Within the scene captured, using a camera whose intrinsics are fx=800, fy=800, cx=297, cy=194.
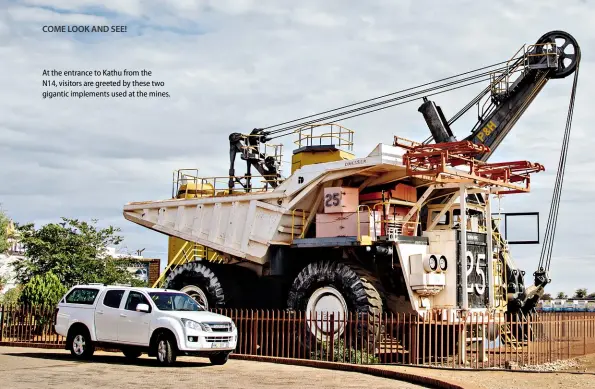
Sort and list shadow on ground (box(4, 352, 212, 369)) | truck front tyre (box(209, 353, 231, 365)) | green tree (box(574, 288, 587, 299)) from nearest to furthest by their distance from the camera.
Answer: shadow on ground (box(4, 352, 212, 369))
truck front tyre (box(209, 353, 231, 365))
green tree (box(574, 288, 587, 299))

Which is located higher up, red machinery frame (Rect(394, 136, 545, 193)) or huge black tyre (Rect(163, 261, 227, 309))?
red machinery frame (Rect(394, 136, 545, 193))

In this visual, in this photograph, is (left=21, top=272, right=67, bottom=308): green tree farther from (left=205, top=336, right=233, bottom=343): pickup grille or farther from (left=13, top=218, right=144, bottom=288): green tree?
(left=205, top=336, right=233, bottom=343): pickup grille

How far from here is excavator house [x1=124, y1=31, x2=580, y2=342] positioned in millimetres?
20797

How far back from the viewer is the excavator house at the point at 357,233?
2080cm

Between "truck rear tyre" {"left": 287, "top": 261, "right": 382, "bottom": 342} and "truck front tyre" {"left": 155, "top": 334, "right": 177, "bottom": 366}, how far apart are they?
3768 millimetres

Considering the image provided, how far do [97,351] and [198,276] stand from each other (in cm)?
413

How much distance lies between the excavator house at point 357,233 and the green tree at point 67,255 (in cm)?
602

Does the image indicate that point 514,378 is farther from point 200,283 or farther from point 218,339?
point 200,283

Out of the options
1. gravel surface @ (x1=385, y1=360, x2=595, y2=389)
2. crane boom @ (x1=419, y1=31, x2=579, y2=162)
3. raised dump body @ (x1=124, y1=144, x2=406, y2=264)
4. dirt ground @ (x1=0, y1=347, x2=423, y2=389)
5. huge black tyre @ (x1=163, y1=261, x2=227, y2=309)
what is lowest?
dirt ground @ (x1=0, y1=347, x2=423, y2=389)

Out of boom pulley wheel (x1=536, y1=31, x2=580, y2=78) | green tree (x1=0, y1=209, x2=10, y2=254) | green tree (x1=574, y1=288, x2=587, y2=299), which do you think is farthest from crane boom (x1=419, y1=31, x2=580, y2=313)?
green tree (x1=574, y1=288, x2=587, y2=299)

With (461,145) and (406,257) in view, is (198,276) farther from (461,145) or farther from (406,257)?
(461,145)

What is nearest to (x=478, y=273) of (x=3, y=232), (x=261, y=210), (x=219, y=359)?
(x=261, y=210)

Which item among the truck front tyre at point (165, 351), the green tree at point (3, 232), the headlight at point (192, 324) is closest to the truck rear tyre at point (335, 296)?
the headlight at point (192, 324)

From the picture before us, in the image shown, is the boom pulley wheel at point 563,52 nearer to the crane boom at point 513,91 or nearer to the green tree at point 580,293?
the crane boom at point 513,91
